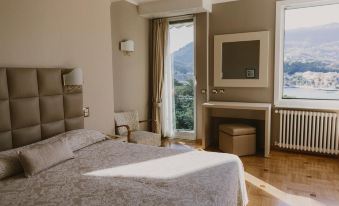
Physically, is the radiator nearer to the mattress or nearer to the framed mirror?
the framed mirror

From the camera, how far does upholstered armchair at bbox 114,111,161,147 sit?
3.75 m

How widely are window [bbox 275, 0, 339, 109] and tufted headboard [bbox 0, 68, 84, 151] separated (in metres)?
3.18

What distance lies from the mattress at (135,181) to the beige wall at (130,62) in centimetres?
205

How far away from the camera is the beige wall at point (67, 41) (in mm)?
2393

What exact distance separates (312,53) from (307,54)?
0.23 feet

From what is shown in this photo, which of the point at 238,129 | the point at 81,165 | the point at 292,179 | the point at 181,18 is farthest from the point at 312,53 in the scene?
the point at 81,165

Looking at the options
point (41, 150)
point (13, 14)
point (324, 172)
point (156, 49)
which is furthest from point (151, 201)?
point (156, 49)

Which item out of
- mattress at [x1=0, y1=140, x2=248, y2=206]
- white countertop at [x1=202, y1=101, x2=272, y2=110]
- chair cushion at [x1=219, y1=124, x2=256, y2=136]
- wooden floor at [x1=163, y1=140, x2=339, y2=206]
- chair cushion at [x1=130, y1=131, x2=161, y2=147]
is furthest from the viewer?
chair cushion at [x1=219, y1=124, x2=256, y2=136]

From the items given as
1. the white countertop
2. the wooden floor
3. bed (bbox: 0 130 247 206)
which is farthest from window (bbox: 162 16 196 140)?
bed (bbox: 0 130 247 206)

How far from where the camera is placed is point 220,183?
1775 millimetres

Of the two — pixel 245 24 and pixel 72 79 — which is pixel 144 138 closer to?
pixel 72 79

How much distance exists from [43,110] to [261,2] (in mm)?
3569

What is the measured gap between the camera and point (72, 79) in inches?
110

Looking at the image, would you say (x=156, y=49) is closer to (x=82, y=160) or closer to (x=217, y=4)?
(x=217, y=4)
